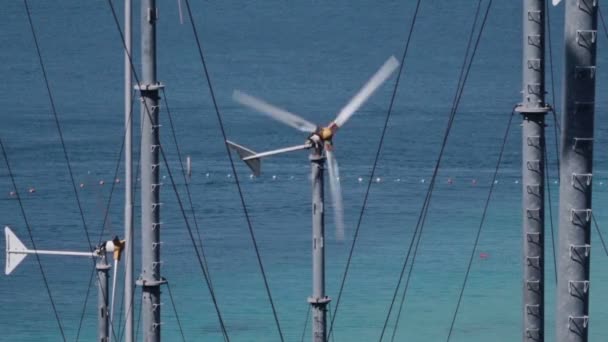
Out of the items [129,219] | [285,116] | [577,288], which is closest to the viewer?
[577,288]

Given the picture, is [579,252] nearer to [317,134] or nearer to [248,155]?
[317,134]

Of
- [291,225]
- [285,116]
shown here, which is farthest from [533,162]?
[291,225]

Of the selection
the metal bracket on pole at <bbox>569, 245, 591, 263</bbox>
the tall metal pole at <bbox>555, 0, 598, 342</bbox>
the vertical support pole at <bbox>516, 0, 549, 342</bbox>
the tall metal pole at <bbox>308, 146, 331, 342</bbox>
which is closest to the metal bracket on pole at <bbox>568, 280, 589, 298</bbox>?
the tall metal pole at <bbox>555, 0, 598, 342</bbox>

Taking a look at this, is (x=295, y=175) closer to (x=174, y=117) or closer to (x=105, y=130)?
(x=105, y=130)

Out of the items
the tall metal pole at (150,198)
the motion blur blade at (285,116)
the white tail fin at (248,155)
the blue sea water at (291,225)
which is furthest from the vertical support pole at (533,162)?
the blue sea water at (291,225)

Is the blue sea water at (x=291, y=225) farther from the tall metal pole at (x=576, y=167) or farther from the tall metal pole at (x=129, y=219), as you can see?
the tall metal pole at (x=576, y=167)

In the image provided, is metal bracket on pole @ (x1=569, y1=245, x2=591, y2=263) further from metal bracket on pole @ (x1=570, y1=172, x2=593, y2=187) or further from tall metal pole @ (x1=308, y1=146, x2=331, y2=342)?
tall metal pole @ (x1=308, y1=146, x2=331, y2=342)

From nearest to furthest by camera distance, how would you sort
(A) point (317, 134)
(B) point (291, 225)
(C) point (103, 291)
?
1. (A) point (317, 134)
2. (C) point (103, 291)
3. (B) point (291, 225)

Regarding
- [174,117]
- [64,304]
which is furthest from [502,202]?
[174,117]
